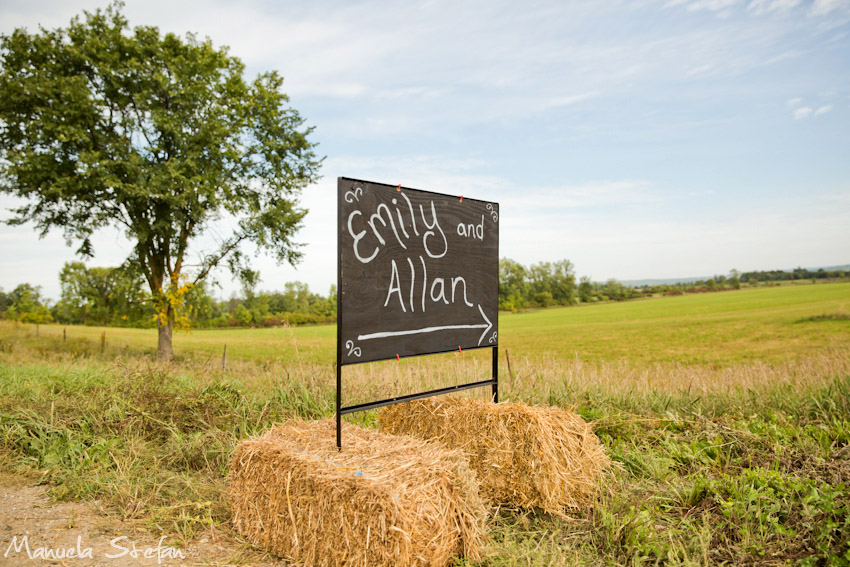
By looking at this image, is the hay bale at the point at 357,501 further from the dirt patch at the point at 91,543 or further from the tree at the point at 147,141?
the tree at the point at 147,141

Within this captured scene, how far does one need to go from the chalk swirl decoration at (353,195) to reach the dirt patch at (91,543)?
7.54ft

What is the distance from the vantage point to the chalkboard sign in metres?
3.37

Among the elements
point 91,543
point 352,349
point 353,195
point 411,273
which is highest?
point 353,195

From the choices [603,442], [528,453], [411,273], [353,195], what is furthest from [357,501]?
[603,442]

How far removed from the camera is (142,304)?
20172 millimetres

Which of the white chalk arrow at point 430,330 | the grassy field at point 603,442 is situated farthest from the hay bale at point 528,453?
the white chalk arrow at point 430,330

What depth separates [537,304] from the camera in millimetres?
63906

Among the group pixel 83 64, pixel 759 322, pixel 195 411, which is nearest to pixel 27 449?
pixel 195 411

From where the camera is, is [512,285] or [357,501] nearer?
[357,501]

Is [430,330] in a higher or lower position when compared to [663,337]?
higher

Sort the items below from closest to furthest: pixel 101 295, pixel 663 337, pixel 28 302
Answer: pixel 663 337, pixel 101 295, pixel 28 302

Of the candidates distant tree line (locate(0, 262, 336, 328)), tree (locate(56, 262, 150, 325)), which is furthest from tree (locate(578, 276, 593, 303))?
tree (locate(56, 262, 150, 325))

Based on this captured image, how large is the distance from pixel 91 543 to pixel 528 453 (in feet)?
9.56

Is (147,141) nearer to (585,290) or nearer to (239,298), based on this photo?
(239,298)
